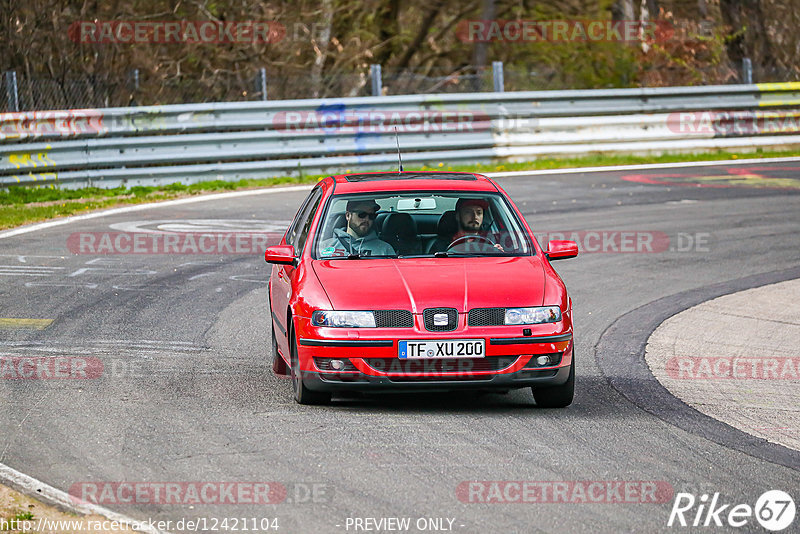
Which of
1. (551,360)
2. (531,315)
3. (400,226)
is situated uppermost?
(400,226)

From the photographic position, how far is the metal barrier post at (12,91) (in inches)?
752

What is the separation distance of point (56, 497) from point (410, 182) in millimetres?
3900

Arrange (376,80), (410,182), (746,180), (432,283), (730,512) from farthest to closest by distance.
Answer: (376,80) < (746,180) < (410,182) < (432,283) < (730,512)

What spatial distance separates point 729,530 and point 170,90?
62.3 feet

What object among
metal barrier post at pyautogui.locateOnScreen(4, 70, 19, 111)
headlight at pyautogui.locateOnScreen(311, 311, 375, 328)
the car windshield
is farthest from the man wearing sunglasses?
metal barrier post at pyautogui.locateOnScreen(4, 70, 19, 111)

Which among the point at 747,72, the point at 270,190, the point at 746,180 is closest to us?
the point at 270,190

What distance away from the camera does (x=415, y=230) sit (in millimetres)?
8312

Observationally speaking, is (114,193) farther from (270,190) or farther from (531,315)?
(531,315)

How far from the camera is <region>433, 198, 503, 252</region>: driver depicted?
820 cm

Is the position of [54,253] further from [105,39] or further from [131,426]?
[105,39]

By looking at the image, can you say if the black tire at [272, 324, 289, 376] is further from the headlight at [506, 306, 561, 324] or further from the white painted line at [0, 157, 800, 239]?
the white painted line at [0, 157, 800, 239]

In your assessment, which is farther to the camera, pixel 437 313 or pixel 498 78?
pixel 498 78

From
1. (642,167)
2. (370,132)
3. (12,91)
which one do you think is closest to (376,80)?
(370,132)

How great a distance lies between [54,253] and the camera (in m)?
13.7
